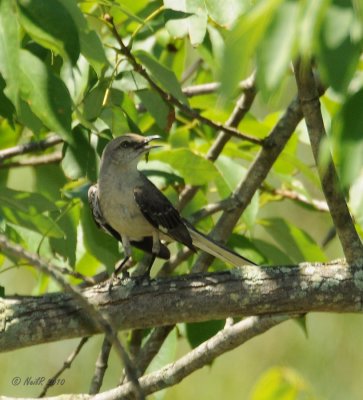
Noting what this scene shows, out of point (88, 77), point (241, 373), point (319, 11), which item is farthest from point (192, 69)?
point (319, 11)

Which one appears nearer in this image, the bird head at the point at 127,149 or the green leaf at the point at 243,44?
the green leaf at the point at 243,44

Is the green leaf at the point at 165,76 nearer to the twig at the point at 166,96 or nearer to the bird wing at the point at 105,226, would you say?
the twig at the point at 166,96

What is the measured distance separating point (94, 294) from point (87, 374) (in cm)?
569

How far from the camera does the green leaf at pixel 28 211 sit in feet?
12.9

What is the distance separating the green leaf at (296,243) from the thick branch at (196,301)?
4.80 feet

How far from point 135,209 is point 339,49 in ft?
13.0

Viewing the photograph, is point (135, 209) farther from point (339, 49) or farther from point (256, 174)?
point (339, 49)

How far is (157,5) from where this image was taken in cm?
590

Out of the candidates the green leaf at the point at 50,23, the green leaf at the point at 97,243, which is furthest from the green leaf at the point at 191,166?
the green leaf at the point at 50,23

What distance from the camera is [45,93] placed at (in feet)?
11.7

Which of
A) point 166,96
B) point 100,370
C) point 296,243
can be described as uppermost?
point 166,96

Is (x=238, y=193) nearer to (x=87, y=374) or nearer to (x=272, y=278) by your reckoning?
(x=272, y=278)

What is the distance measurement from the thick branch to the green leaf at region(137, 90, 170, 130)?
3.47 ft

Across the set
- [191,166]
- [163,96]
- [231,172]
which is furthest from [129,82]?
[231,172]
